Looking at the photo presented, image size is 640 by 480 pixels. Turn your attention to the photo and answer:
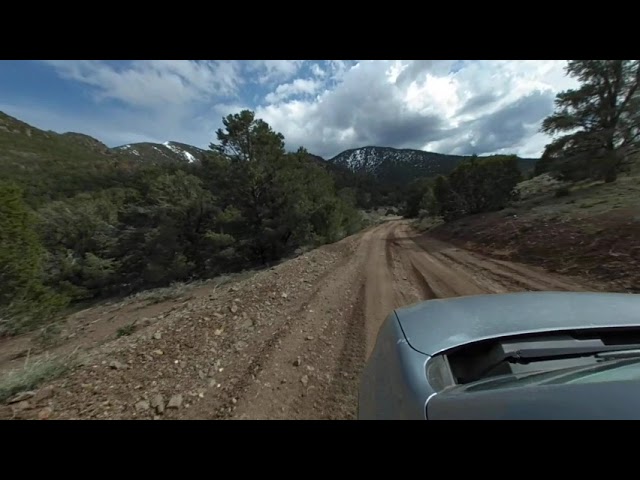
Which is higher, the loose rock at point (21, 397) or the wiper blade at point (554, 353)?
the wiper blade at point (554, 353)

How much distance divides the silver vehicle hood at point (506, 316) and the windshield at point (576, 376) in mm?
289

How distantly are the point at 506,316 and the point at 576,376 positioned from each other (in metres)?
0.70

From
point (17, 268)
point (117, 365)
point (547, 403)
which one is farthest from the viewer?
point (17, 268)

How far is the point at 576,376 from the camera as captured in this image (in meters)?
1.04

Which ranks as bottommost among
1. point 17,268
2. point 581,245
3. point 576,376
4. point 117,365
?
point 117,365

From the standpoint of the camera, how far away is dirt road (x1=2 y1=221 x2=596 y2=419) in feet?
9.71

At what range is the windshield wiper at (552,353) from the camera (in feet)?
4.56

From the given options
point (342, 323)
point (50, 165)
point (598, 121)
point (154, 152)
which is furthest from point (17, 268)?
point (154, 152)

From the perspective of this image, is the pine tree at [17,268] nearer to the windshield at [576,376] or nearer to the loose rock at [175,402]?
the loose rock at [175,402]

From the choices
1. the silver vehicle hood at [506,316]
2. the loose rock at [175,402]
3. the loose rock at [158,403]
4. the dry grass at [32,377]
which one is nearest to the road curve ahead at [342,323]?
the loose rock at [175,402]

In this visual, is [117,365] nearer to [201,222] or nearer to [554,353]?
[554,353]
